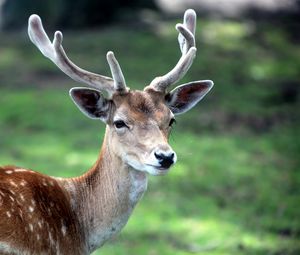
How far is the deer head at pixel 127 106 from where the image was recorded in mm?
6180

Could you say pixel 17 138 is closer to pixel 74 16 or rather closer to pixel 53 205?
pixel 74 16

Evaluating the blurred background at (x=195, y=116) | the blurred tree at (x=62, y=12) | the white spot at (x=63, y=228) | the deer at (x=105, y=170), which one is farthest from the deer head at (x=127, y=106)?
the blurred tree at (x=62, y=12)

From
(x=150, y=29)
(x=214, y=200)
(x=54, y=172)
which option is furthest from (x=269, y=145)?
(x=150, y=29)

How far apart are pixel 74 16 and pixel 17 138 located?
5.28 meters

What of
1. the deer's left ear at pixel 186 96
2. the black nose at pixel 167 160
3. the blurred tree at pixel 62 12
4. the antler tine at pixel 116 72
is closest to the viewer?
the black nose at pixel 167 160

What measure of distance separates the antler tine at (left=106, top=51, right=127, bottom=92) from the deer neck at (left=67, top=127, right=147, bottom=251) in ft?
1.24

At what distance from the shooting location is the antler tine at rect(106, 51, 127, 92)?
625 cm

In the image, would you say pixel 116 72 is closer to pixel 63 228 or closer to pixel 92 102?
pixel 92 102

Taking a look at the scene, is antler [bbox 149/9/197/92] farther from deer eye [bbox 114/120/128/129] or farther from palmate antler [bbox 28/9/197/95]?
deer eye [bbox 114/120/128/129]

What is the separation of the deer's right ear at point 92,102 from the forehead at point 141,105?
0.10 m

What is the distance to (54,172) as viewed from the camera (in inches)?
440

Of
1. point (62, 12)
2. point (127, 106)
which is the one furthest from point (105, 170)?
point (62, 12)

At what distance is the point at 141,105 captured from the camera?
20.9 ft

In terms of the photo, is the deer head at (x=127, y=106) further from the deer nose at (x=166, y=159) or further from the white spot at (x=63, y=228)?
the white spot at (x=63, y=228)
